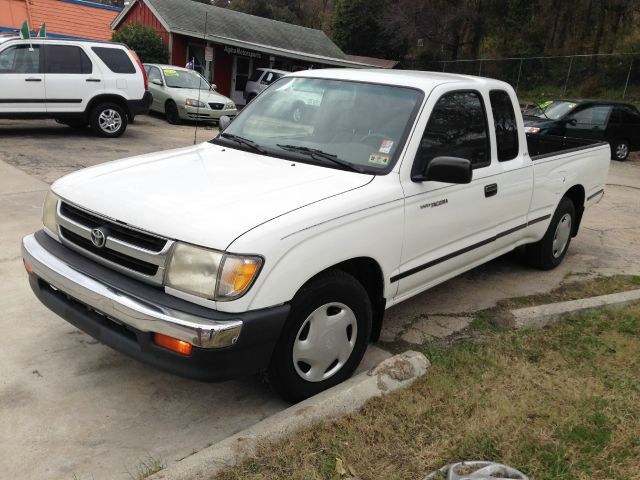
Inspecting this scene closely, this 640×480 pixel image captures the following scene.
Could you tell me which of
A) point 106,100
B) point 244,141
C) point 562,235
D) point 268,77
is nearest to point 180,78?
point 106,100

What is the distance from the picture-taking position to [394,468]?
2699 mm

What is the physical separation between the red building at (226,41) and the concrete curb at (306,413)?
21805mm

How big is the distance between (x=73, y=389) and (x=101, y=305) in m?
0.75

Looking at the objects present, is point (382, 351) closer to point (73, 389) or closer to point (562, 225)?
point (73, 389)

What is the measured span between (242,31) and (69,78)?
17.6m

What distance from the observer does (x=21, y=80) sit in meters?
10.8

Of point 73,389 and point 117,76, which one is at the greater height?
point 117,76

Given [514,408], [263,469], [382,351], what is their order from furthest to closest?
[382,351]
[514,408]
[263,469]

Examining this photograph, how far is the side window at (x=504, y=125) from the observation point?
4609 millimetres

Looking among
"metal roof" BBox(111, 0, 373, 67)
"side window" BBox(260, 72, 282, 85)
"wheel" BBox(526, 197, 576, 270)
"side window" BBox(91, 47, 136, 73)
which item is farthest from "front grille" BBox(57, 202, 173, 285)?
"metal roof" BBox(111, 0, 373, 67)

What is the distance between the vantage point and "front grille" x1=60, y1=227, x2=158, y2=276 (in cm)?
291

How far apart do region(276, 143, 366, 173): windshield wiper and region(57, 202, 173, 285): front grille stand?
1302 millimetres

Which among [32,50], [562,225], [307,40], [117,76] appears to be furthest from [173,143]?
[307,40]

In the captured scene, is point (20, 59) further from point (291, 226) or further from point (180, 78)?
point (291, 226)
